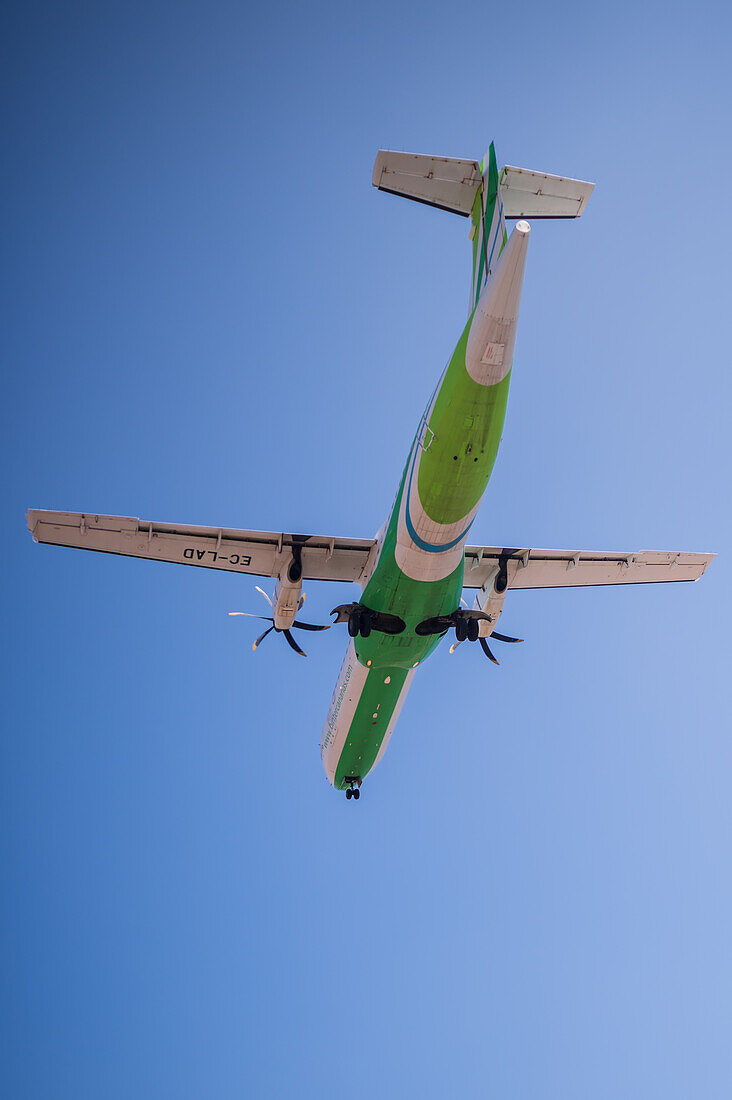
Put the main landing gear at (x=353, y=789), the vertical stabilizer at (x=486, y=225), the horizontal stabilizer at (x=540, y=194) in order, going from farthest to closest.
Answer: the main landing gear at (x=353, y=789) < the horizontal stabilizer at (x=540, y=194) < the vertical stabilizer at (x=486, y=225)

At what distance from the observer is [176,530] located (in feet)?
56.6

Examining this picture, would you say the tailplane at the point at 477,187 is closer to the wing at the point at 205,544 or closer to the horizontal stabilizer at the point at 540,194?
the horizontal stabilizer at the point at 540,194

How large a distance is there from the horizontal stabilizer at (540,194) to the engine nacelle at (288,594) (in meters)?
9.00

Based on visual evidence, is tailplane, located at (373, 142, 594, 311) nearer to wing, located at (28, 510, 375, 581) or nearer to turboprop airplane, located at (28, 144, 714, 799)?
turboprop airplane, located at (28, 144, 714, 799)

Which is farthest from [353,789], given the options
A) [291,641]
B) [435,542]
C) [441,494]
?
[441,494]

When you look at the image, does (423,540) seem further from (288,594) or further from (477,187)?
(477,187)

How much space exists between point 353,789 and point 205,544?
9.42 metres

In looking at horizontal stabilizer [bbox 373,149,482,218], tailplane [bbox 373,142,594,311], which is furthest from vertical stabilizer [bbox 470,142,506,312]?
horizontal stabilizer [bbox 373,149,482,218]

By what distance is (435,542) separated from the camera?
16.1 metres

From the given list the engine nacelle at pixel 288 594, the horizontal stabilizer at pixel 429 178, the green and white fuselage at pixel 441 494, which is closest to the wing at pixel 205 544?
the engine nacelle at pixel 288 594

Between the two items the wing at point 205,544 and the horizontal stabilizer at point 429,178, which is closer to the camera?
the wing at point 205,544

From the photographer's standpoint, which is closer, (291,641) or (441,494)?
(441,494)

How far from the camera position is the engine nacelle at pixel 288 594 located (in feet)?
59.0

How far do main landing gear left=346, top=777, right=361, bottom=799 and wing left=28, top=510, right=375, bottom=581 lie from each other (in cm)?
666
